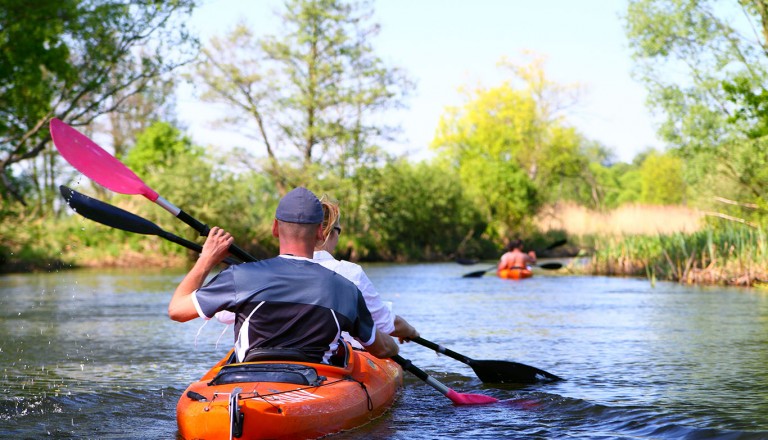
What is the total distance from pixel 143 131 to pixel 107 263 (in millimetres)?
13191

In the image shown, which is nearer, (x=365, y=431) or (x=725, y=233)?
(x=365, y=431)

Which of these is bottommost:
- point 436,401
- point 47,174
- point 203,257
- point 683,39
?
point 436,401

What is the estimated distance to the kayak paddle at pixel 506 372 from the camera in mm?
6973

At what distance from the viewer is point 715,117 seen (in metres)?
25.5

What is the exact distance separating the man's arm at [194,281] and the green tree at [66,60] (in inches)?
717

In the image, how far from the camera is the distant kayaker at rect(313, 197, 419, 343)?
16.5 feet

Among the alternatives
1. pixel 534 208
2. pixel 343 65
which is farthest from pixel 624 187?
pixel 343 65

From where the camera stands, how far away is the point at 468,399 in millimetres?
6230

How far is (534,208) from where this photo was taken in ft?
130

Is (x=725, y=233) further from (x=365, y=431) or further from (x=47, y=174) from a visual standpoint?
(x=47, y=174)

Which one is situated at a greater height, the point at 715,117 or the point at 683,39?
the point at 683,39

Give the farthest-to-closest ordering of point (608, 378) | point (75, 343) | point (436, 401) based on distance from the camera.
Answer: point (75, 343) → point (608, 378) → point (436, 401)

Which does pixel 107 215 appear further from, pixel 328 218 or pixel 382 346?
pixel 382 346

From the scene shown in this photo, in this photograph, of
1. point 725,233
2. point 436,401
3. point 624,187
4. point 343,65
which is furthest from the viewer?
point 624,187
